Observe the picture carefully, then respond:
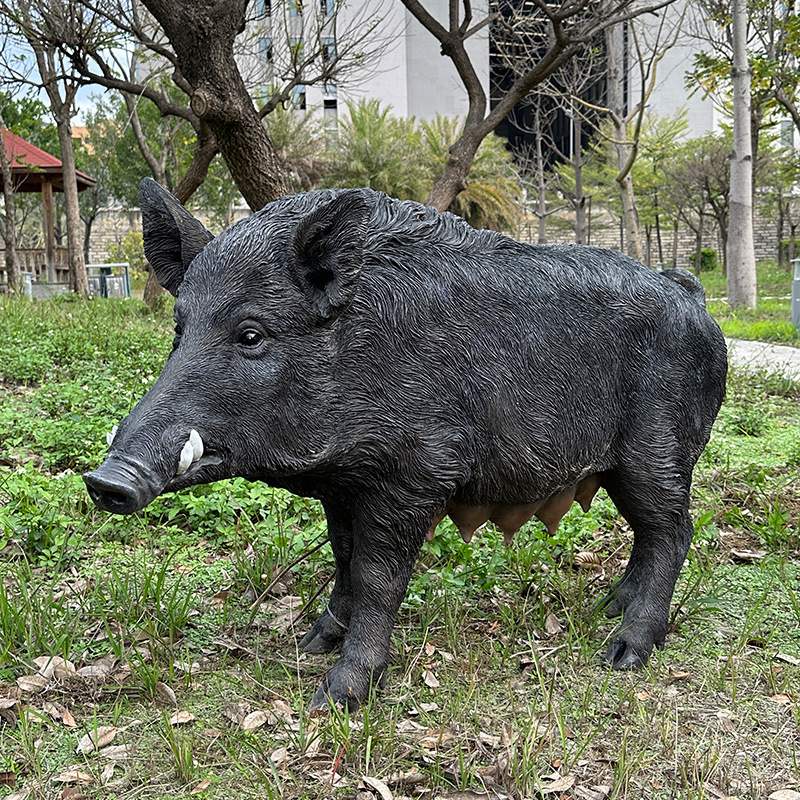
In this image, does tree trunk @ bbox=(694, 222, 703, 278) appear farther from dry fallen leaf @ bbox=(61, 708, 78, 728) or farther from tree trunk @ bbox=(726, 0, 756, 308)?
dry fallen leaf @ bbox=(61, 708, 78, 728)

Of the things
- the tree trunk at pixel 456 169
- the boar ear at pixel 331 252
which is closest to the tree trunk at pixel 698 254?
the tree trunk at pixel 456 169

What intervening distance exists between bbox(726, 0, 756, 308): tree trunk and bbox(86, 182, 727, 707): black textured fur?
1257 centimetres

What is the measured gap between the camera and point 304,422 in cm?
234

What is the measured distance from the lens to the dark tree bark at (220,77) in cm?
573

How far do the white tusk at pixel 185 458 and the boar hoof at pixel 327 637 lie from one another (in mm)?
1073

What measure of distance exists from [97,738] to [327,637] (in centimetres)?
86

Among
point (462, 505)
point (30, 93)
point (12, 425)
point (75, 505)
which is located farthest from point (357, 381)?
point (30, 93)

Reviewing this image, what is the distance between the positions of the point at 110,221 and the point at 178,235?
51780mm

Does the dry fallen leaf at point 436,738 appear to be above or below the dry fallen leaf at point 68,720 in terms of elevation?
below

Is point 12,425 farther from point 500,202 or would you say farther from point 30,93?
point 500,202

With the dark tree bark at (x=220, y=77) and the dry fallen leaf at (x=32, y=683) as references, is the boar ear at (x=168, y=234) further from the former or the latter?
the dark tree bark at (x=220, y=77)

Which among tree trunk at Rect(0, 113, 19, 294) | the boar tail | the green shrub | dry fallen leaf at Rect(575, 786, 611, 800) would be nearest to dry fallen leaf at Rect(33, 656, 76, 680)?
dry fallen leaf at Rect(575, 786, 611, 800)

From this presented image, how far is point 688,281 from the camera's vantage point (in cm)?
318

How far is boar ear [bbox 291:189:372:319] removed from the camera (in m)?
2.29
